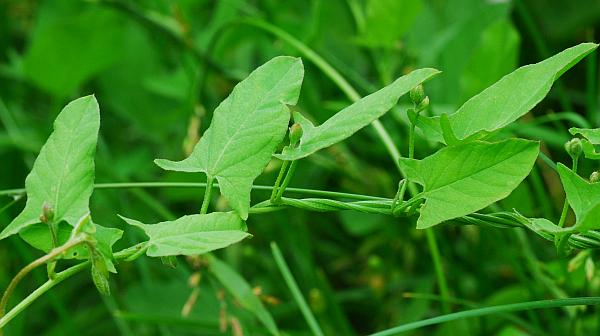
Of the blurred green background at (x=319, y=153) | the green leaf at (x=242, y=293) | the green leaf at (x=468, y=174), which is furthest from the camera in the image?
the blurred green background at (x=319, y=153)

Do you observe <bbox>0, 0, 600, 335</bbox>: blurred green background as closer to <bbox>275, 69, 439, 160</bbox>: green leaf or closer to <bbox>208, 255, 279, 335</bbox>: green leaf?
<bbox>208, 255, 279, 335</bbox>: green leaf

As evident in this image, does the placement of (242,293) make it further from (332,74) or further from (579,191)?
(579,191)

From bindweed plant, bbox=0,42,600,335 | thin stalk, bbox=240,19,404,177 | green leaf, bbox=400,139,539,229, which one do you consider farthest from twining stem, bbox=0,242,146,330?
thin stalk, bbox=240,19,404,177

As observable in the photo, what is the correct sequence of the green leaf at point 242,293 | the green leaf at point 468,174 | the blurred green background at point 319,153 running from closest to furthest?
1. the green leaf at point 468,174
2. the green leaf at point 242,293
3. the blurred green background at point 319,153

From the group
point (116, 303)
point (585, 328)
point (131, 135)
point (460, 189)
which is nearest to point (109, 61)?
point (131, 135)

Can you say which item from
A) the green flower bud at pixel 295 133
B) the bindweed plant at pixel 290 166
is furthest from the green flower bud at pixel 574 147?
the green flower bud at pixel 295 133

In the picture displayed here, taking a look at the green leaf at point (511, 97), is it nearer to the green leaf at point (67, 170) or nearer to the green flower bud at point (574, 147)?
the green flower bud at point (574, 147)

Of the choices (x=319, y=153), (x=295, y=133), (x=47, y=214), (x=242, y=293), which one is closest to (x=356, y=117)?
(x=295, y=133)
